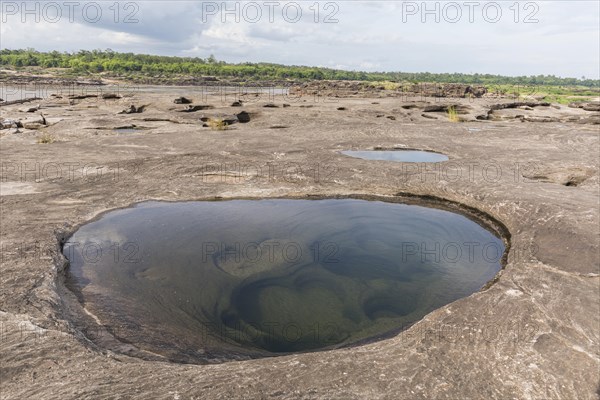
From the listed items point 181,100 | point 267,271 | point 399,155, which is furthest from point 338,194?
point 181,100

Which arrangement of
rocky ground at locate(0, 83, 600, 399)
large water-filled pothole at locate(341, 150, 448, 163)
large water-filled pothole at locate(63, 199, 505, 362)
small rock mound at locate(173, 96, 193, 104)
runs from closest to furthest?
rocky ground at locate(0, 83, 600, 399) → large water-filled pothole at locate(63, 199, 505, 362) → large water-filled pothole at locate(341, 150, 448, 163) → small rock mound at locate(173, 96, 193, 104)

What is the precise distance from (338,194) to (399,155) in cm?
738

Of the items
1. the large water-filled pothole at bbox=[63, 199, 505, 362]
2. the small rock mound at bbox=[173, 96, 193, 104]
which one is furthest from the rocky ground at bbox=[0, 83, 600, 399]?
the small rock mound at bbox=[173, 96, 193, 104]

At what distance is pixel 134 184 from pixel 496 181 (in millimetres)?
13107

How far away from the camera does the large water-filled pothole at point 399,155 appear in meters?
19.7

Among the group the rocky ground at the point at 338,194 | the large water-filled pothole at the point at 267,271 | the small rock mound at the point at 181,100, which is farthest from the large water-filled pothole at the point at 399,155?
the small rock mound at the point at 181,100

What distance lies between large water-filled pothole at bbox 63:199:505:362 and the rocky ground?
76cm

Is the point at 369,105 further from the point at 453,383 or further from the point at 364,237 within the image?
the point at 453,383

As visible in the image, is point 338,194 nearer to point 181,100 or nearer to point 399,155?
point 399,155

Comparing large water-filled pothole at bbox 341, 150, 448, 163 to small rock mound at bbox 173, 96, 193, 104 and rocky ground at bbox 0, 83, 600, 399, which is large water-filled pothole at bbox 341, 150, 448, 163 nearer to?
rocky ground at bbox 0, 83, 600, 399

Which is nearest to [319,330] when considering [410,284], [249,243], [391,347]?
[391,347]

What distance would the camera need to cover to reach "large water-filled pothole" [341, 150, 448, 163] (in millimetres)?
19656

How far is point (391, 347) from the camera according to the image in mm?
6281

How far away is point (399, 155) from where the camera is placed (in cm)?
2077
